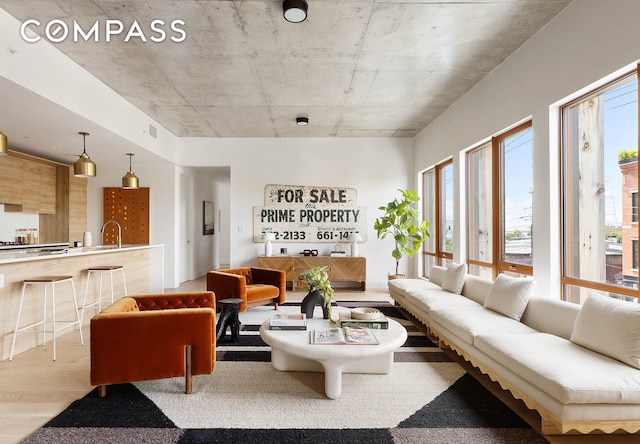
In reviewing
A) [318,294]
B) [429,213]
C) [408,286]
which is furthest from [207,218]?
[318,294]

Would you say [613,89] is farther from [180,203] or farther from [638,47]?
[180,203]

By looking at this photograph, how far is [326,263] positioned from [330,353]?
453 cm

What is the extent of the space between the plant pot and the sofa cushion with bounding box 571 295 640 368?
75.9 inches

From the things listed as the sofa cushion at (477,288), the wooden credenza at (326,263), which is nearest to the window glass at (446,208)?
the wooden credenza at (326,263)

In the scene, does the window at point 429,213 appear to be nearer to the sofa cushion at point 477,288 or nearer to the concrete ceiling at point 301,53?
the concrete ceiling at point 301,53

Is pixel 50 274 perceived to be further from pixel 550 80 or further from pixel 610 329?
pixel 550 80

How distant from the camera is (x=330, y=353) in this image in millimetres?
2529

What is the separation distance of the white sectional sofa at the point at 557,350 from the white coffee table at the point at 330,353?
0.66 m

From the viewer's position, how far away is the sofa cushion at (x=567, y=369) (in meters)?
1.90

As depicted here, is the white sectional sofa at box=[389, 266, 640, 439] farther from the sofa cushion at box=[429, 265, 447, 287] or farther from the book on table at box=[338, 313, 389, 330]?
the sofa cushion at box=[429, 265, 447, 287]

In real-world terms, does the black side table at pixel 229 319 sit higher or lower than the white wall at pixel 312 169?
lower

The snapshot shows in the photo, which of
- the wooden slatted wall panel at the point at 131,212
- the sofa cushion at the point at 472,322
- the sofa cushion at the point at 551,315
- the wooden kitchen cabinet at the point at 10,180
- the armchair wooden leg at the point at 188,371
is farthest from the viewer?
the wooden slatted wall panel at the point at 131,212

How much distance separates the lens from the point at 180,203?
303 inches

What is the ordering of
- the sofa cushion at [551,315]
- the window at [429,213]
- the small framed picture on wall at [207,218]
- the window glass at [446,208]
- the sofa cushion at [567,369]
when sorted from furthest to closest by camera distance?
the small framed picture on wall at [207,218], the window at [429,213], the window glass at [446,208], the sofa cushion at [551,315], the sofa cushion at [567,369]
